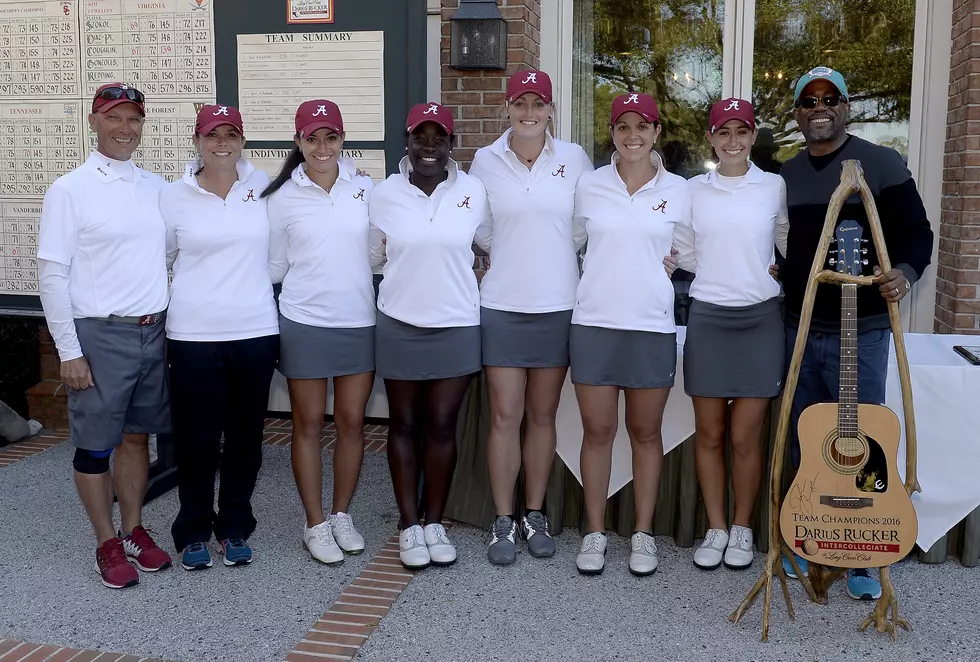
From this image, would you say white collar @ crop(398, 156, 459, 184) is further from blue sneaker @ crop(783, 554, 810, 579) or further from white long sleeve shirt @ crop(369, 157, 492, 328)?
blue sneaker @ crop(783, 554, 810, 579)

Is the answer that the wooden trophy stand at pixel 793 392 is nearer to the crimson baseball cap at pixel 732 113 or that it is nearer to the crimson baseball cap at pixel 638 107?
the crimson baseball cap at pixel 732 113

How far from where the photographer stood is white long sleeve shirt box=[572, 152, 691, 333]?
3.49 meters

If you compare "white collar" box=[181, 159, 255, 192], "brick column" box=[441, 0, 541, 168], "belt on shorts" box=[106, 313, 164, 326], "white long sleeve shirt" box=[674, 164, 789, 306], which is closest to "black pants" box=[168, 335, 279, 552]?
"belt on shorts" box=[106, 313, 164, 326]

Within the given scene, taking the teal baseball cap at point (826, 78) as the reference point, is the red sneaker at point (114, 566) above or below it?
below

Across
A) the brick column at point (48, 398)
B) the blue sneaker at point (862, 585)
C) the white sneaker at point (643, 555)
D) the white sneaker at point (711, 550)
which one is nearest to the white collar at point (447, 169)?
the white sneaker at point (643, 555)

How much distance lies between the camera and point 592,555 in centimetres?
373

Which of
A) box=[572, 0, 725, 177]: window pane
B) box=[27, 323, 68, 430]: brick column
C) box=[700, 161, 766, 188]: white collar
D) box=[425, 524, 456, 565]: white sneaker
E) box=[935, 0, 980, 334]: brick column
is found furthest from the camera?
box=[27, 323, 68, 430]: brick column

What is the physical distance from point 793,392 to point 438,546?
1.55m

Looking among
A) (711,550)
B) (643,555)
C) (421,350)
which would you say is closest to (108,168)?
(421,350)

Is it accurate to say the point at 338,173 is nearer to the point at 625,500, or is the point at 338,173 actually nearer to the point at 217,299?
the point at 217,299

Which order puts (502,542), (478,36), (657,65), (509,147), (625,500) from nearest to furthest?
(509,147) < (502,542) < (625,500) < (478,36) < (657,65)

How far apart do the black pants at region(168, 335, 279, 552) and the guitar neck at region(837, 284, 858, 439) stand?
211 centimetres

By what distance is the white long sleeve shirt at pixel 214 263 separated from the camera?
3.48m

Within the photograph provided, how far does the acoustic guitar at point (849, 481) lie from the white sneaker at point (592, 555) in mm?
820
